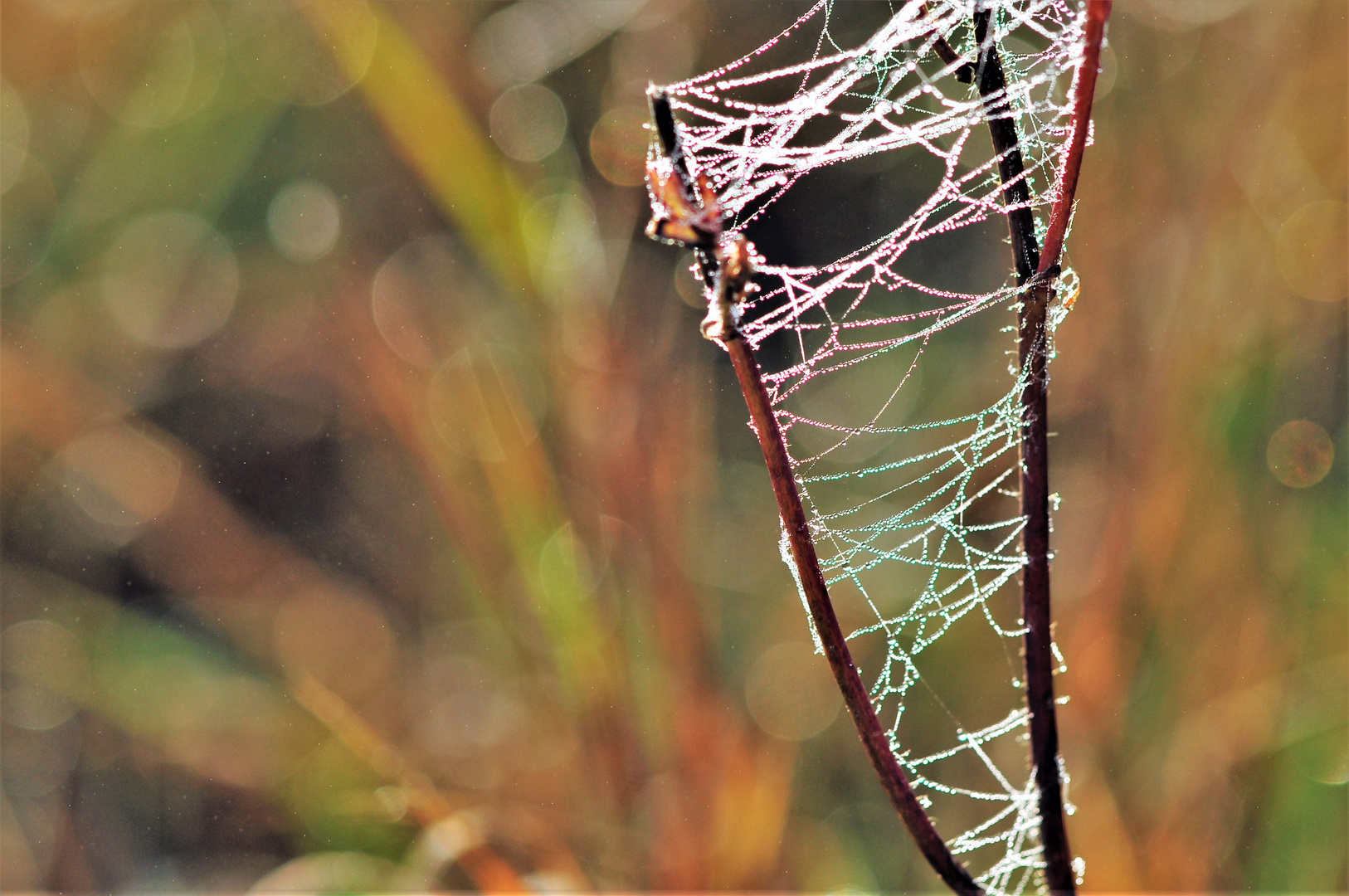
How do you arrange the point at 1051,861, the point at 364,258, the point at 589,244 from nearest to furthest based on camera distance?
1. the point at 1051,861
2. the point at 589,244
3. the point at 364,258

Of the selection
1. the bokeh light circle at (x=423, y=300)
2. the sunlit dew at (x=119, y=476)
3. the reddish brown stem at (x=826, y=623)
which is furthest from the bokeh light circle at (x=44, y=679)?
the reddish brown stem at (x=826, y=623)

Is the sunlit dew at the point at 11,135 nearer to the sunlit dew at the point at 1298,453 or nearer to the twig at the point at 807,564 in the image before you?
the twig at the point at 807,564

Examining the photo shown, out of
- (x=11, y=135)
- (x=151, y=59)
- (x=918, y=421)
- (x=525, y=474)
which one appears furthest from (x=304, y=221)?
(x=918, y=421)

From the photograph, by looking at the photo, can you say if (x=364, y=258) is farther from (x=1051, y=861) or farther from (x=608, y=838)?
(x=1051, y=861)

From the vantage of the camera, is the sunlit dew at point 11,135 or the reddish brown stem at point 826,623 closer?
the reddish brown stem at point 826,623

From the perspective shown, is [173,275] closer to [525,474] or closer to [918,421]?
[525,474]

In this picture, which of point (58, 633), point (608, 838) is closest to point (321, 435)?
point (58, 633)
